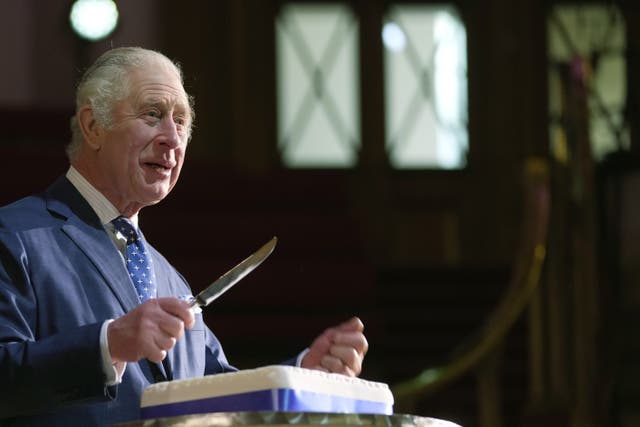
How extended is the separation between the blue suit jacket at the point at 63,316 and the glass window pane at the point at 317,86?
6597mm

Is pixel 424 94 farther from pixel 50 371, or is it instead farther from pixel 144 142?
pixel 50 371

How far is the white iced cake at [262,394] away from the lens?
5.59ft

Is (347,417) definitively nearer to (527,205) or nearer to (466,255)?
(527,205)

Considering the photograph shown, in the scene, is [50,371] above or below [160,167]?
below

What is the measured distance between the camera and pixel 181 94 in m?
2.24

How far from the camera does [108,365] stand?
189 centimetres

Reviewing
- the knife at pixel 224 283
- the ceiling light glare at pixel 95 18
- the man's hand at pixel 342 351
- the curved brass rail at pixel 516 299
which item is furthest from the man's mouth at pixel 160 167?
the ceiling light glare at pixel 95 18

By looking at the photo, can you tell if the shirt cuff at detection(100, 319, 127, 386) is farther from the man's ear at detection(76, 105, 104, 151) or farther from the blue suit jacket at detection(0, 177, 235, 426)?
the man's ear at detection(76, 105, 104, 151)

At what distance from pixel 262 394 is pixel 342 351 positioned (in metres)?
0.36

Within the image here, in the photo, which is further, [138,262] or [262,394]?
[138,262]

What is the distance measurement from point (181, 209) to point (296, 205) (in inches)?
24.7

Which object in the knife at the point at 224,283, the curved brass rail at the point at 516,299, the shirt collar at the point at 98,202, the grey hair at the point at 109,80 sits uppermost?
the grey hair at the point at 109,80

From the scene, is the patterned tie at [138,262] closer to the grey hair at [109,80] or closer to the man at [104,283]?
the man at [104,283]

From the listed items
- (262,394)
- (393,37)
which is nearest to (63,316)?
(262,394)
